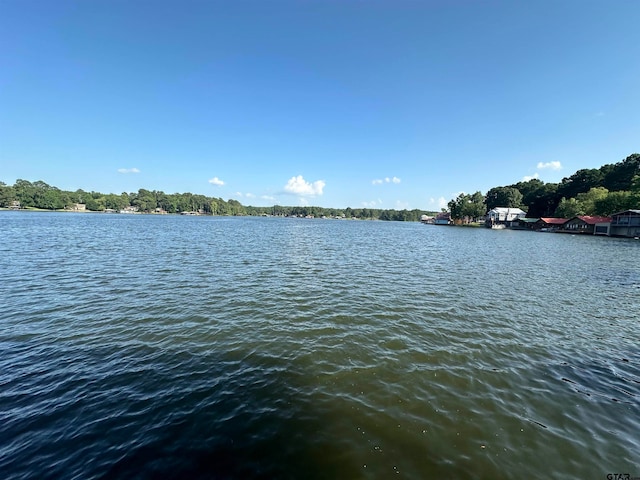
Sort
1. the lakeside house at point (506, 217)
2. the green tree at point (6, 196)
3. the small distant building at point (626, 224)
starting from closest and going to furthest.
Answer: the small distant building at point (626, 224) → the lakeside house at point (506, 217) → the green tree at point (6, 196)

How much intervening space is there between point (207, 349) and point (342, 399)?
5.37 m

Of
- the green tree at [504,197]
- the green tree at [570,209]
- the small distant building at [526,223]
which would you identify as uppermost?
the green tree at [504,197]

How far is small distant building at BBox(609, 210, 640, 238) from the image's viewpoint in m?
76.9

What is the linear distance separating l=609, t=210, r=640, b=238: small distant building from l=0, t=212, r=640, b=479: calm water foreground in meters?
93.7

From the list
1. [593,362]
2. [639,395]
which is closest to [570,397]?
[639,395]

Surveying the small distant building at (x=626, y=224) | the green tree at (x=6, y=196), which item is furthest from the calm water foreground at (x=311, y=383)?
the green tree at (x=6, y=196)

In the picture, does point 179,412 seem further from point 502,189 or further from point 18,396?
point 502,189

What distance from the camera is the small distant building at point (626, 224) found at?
7694cm

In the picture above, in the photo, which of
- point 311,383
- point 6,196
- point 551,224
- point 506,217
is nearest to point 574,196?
point 551,224

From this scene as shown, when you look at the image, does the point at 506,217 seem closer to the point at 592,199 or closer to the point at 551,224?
the point at 551,224

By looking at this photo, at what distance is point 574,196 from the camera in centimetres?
12544

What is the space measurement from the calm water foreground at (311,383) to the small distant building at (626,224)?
93.7 m

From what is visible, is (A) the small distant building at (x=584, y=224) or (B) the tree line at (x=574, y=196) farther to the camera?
(B) the tree line at (x=574, y=196)

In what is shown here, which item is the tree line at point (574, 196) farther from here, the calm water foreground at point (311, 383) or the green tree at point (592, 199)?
the calm water foreground at point (311, 383)
